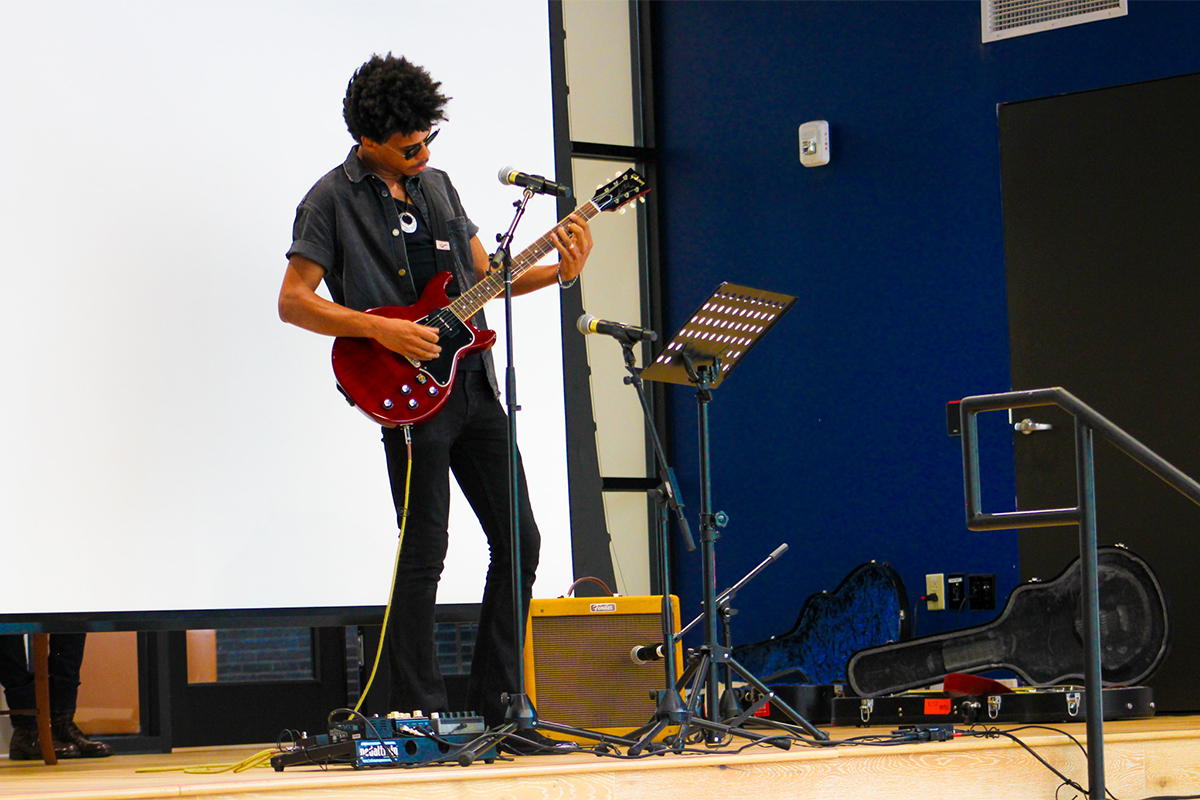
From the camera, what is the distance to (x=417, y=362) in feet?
9.77

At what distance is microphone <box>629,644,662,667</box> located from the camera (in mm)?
3387

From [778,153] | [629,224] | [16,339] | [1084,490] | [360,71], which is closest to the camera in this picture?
[1084,490]

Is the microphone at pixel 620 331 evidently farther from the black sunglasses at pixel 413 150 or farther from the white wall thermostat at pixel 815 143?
the white wall thermostat at pixel 815 143

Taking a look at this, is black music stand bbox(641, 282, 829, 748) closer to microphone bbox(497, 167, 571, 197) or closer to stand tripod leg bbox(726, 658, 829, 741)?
stand tripod leg bbox(726, 658, 829, 741)

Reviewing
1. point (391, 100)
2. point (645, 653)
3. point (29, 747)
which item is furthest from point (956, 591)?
point (29, 747)

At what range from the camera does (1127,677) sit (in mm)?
3916

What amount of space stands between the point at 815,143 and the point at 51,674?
11.1 ft

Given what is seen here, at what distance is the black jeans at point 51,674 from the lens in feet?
13.1

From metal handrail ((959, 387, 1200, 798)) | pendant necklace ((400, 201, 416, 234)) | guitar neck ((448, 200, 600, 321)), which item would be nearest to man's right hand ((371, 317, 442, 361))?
guitar neck ((448, 200, 600, 321))

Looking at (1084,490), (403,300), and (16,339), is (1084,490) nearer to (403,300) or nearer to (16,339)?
(403,300)

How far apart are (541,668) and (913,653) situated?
1482mm

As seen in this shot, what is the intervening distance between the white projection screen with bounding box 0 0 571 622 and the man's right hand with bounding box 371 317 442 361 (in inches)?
29.6

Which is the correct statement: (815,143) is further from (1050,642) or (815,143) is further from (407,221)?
(407,221)

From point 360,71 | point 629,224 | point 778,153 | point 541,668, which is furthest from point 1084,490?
point 629,224
